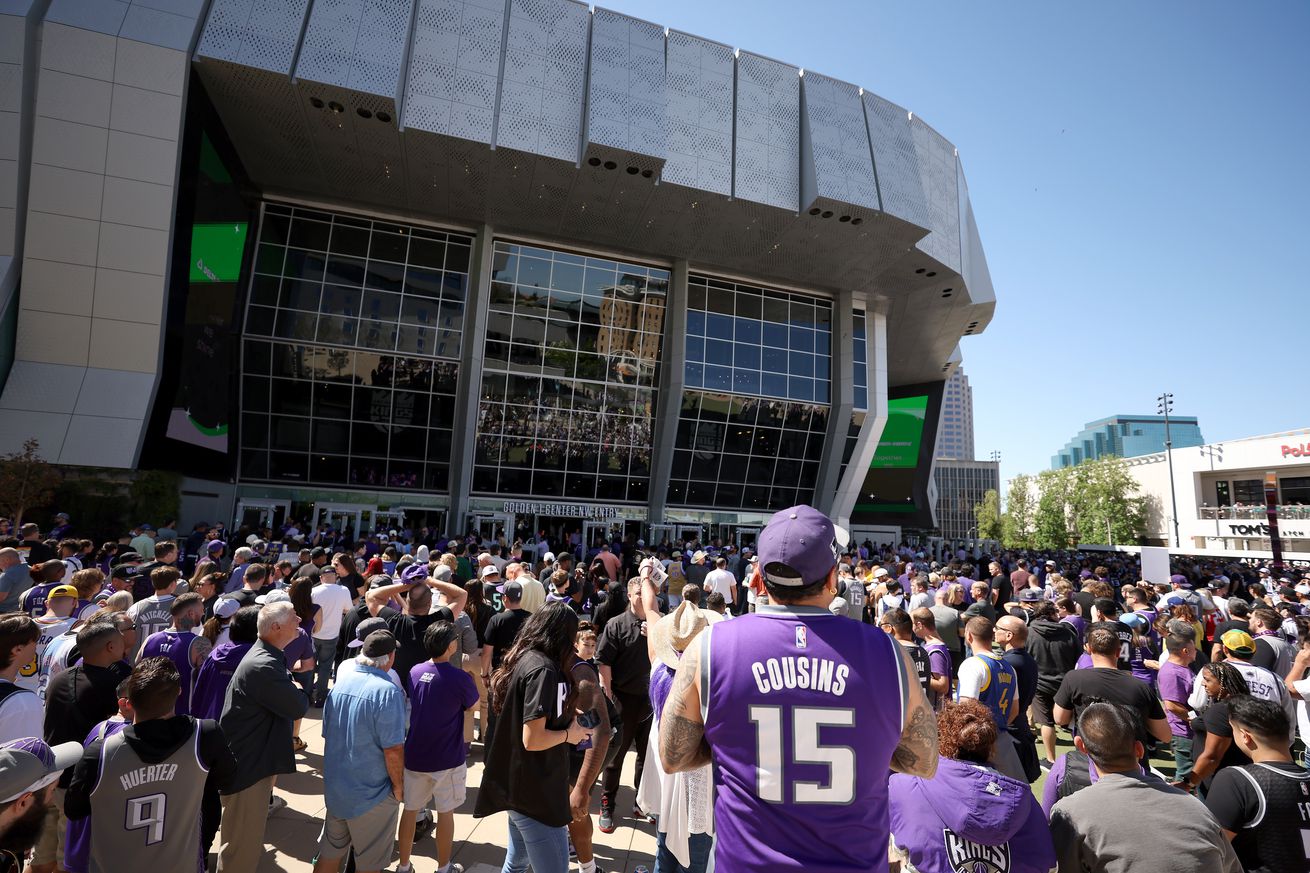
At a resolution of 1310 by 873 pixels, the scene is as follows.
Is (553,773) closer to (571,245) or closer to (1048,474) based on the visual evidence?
(571,245)

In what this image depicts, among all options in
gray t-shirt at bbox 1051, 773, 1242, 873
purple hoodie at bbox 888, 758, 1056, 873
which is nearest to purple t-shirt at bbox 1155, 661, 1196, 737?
gray t-shirt at bbox 1051, 773, 1242, 873

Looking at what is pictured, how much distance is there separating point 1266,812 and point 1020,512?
72935 mm

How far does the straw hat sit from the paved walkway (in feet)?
7.44

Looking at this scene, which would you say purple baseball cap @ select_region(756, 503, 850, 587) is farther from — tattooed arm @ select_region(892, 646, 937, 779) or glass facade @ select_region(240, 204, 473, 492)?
glass facade @ select_region(240, 204, 473, 492)

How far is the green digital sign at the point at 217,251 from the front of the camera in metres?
→ 18.8

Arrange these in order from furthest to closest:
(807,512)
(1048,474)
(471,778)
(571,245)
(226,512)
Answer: (1048,474)
(571,245)
(226,512)
(471,778)
(807,512)

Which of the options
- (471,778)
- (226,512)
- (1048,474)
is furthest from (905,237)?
(1048,474)

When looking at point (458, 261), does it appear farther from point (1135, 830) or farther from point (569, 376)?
point (1135, 830)

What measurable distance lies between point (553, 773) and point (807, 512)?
2.23m

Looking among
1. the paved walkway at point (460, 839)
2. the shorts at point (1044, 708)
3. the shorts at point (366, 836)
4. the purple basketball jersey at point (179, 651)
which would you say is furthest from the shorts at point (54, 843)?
the shorts at point (1044, 708)

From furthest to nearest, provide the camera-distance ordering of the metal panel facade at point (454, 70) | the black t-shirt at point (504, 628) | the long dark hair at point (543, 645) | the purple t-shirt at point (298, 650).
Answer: the metal panel facade at point (454, 70), the black t-shirt at point (504, 628), the purple t-shirt at point (298, 650), the long dark hair at point (543, 645)

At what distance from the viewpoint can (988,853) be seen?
2.31 m

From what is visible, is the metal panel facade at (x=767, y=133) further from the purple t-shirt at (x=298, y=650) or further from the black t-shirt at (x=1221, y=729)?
the black t-shirt at (x=1221, y=729)

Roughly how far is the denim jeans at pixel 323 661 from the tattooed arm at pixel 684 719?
7.24 metres
